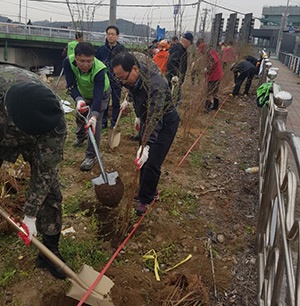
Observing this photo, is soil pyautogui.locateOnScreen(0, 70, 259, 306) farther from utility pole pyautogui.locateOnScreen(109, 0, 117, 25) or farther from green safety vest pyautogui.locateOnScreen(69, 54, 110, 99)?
utility pole pyautogui.locateOnScreen(109, 0, 117, 25)

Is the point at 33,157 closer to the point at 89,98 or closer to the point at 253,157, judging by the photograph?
the point at 89,98

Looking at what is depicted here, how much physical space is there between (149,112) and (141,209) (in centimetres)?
98

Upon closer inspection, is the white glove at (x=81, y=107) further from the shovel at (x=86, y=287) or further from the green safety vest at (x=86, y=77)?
the shovel at (x=86, y=287)

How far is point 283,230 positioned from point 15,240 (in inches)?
81.5

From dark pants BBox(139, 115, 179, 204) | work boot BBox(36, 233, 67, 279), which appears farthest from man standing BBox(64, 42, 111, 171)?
work boot BBox(36, 233, 67, 279)

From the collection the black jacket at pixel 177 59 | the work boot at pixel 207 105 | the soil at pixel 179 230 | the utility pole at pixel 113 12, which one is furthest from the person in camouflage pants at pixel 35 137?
the utility pole at pixel 113 12

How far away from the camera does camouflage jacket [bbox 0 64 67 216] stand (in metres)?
1.65

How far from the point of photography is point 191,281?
2.20m

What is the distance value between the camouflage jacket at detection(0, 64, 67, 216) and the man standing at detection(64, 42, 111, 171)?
A: 1535 millimetres

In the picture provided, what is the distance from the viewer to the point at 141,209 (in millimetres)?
3102

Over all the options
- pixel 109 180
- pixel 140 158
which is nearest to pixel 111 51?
pixel 109 180

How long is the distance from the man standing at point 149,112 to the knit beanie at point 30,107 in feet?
3.75

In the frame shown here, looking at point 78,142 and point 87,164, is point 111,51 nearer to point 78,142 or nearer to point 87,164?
point 78,142

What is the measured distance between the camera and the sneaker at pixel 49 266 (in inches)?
89.8
